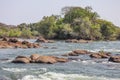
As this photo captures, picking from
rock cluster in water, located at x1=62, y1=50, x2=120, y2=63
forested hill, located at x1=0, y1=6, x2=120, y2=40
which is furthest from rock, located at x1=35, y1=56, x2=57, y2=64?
forested hill, located at x1=0, y1=6, x2=120, y2=40

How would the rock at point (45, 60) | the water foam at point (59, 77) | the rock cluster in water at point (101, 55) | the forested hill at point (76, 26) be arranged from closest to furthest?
the water foam at point (59, 77)
the rock at point (45, 60)
the rock cluster in water at point (101, 55)
the forested hill at point (76, 26)

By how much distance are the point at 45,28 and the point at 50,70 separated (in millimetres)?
97834

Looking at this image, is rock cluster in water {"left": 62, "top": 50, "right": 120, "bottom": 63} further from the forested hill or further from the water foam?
the forested hill

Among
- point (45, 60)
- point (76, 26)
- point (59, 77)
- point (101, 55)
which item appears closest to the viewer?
point (59, 77)

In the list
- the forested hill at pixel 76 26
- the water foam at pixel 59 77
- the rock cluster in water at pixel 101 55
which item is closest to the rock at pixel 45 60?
the rock cluster in water at pixel 101 55

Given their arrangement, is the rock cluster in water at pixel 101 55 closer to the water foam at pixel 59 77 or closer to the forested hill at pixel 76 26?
the water foam at pixel 59 77

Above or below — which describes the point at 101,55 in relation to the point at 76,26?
below

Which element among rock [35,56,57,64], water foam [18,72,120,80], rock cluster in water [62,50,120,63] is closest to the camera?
water foam [18,72,120,80]

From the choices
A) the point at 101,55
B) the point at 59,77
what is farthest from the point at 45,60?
the point at 101,55

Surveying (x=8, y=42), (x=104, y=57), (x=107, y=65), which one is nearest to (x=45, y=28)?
(x=8, y=42)

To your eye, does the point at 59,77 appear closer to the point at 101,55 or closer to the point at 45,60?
the point at 45,60

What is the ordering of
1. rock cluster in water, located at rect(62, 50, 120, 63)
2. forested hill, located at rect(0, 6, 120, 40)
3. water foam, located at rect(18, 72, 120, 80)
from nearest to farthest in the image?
water foam, located at rect(18, 72, 120, 80), rock cluster in water, located at rect(62, 50, 120, 63), forested hill, located at rect(0, 6, 120, 40)

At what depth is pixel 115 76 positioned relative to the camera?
30.9 meters

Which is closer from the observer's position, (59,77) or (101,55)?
(59,77)
